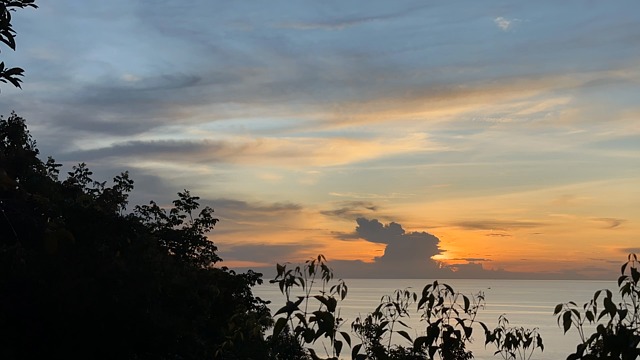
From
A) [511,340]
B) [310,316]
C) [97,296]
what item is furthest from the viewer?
[97,296]

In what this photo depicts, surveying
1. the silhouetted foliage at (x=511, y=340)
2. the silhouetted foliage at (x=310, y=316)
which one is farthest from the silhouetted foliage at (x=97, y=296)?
the silhouetted foliage at (x=310, y=316)

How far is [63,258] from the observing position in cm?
2434

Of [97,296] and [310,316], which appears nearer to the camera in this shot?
[310,316]

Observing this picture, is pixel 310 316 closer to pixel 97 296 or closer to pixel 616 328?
pixel 616 328

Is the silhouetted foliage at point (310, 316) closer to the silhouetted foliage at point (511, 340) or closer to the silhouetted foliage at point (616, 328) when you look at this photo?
the silhouetted foliage at point (616, 328)

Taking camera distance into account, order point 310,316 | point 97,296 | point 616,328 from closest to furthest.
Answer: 1. point 616,328
2. point 310,316
3. point 97,296

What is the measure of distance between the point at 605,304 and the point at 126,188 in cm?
4709

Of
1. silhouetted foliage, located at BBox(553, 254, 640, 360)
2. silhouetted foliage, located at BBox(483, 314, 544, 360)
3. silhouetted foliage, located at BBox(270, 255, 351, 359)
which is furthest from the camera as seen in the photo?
silhouetted foliage, located at BBox(483, 314, 544, 360)

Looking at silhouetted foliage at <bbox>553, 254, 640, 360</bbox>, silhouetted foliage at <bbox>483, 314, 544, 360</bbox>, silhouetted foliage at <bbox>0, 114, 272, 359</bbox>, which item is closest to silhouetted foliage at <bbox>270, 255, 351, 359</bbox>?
silhouetted foliage at <bbox>553, 254, 640, 360</bbox>

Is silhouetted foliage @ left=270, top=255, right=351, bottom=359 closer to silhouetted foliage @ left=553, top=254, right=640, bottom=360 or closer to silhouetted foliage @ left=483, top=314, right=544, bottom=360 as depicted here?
silhouetted foliage @ left=553, top=254, right=640, bottom=360

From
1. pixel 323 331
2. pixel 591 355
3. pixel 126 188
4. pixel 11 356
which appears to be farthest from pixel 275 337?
pixel 126 188

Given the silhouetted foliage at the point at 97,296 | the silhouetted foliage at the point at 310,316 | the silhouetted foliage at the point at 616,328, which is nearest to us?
the silhouetted foliage at the point at 616,328

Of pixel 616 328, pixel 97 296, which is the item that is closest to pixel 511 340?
pixel 616 328

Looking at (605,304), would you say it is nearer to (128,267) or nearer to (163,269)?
(128,267)
